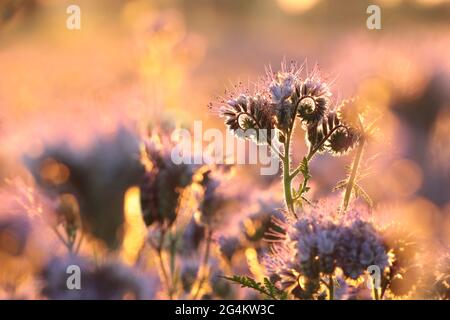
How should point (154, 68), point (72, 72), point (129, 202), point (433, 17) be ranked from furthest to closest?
1. point (433, 17)
2. point (72, 72)
3. point (154, 68)
4. point (129, 202)

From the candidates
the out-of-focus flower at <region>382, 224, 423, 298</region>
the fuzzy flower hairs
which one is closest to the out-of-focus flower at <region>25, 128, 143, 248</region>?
the fuzzy flower hairs

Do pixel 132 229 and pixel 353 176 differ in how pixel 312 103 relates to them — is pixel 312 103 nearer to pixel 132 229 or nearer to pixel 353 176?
pixel 353 176

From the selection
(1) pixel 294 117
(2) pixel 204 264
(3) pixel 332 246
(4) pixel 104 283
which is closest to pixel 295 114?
(1) pixel 294 117

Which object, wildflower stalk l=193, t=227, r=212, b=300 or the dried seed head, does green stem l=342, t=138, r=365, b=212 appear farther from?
wildflower stalk l=193, t=227, r=212, b=300

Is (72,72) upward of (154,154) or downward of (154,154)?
upward

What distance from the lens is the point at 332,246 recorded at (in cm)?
364

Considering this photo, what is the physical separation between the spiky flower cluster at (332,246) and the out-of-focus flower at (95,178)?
A: 2.11 metres

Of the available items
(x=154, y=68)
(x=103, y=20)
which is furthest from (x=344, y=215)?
(x=103, y=20)

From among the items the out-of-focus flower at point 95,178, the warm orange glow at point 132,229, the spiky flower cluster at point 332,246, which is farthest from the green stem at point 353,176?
the out-of-focus flower at point 95,178

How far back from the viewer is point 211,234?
534cm

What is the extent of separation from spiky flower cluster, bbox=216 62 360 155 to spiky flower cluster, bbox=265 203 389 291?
0.44 metres

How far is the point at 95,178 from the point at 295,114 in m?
2.24

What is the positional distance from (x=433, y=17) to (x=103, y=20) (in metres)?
4.25
